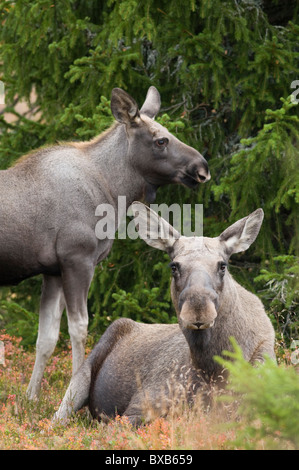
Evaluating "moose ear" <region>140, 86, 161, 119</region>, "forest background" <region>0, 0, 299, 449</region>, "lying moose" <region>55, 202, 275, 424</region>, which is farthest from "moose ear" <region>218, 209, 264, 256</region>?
"moose ear" <region>140, 86, 161, 119</region>

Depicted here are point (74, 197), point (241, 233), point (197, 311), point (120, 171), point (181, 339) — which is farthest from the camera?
point (120, 171)

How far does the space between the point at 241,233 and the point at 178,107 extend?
4.67 meters

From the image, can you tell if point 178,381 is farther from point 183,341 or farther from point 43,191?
point 43,191

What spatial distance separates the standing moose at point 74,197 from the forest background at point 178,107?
3.15 ft

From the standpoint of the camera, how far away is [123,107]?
8.36 m

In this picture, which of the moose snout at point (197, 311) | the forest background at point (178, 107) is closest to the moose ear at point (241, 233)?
the moose snout at point (197, 311)

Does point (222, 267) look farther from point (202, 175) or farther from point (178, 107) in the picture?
point (178, 107)

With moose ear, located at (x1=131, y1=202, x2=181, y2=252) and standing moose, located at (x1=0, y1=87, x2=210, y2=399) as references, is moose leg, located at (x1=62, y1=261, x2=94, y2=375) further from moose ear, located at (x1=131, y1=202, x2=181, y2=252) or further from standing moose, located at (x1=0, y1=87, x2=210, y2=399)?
moose ear, located at (x1=131, y1=202, x2=181, y2=252)

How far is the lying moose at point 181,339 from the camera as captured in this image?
599cm

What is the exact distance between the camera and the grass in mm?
5242

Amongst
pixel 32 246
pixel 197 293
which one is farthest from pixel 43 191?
pixel 197 293

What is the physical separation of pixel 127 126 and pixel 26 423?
339cm

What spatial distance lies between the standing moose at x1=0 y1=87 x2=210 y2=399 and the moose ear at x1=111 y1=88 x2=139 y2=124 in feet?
0.03

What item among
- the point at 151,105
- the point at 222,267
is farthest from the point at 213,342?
the point at 151,105
